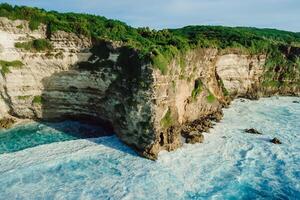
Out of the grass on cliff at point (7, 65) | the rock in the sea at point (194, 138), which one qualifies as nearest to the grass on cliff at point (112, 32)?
the grass on cliff at point (7, 65)

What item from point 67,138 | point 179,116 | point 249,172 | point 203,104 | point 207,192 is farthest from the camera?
point 203,104

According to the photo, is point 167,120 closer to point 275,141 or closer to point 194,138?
point 194,138

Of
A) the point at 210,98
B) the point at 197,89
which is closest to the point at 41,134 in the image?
the point at 197,89

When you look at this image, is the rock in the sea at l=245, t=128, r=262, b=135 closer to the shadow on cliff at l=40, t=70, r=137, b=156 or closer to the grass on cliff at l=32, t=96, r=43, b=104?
the shadow on cliff at l=40, t=70, r=137, b=156

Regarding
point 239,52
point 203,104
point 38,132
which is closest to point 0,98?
point 38,132

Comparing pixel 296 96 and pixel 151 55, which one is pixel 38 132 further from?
pixel 296 96

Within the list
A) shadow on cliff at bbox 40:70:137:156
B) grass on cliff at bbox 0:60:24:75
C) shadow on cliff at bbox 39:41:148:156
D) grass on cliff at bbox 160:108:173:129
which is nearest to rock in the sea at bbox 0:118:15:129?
shadow on cliff at bbox 40:70:137:156
